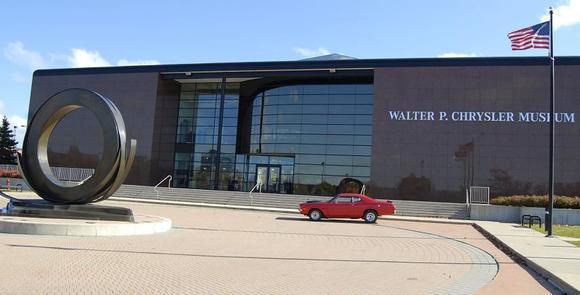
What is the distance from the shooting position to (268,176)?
4875 centimetres

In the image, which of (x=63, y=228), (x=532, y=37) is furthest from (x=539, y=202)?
(x=63, y=228)

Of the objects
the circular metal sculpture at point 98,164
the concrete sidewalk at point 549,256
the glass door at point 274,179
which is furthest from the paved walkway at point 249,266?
the glass door at point 274,179

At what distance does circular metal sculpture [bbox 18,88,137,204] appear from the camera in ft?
56.6

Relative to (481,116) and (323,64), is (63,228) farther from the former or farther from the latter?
(481,116)

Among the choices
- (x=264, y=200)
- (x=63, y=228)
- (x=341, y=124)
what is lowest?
(x=63, y=228)

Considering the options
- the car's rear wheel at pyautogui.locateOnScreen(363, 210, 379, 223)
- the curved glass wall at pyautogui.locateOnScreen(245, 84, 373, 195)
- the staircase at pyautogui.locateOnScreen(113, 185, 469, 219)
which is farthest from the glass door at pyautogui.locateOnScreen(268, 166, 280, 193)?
the car's rear wheel at pyautogui.locateOnScreen(363, 210, 379, 223)

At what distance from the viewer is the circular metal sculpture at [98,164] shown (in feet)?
56.6

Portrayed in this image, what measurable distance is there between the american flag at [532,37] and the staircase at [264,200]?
47.8ft

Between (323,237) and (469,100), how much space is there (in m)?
28.4

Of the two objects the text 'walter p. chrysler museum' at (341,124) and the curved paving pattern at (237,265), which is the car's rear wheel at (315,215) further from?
the text 'walter p. chrysler museum' at (341,124)

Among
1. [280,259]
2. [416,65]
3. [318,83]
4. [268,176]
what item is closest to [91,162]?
[268,176]

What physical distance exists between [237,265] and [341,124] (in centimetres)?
3613

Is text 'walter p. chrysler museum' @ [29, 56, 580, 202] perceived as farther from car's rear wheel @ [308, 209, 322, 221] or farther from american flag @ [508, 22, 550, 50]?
american flag @ [508, 22, 550, 50]

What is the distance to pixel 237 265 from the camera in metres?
10.7
